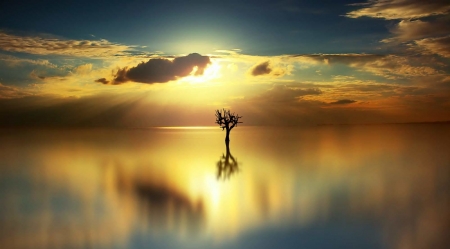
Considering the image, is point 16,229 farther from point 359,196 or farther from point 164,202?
point 359,196

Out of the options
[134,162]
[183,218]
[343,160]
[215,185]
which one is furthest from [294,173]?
A: [134,162]

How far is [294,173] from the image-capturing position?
23.5 metres

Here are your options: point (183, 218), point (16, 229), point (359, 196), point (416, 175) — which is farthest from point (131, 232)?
point (416, 175)

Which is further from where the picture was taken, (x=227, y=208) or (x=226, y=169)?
(x=226, y=169)

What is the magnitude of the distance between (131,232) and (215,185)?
844 cm

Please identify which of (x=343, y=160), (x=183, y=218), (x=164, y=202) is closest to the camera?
(x=183, y=218)

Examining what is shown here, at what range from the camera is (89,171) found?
84.6 ft

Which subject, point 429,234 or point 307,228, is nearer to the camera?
point 429,234

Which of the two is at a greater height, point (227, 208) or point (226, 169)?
point (226, 169)

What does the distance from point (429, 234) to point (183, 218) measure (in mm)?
7413

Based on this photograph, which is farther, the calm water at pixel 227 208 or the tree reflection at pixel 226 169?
the tree reflection at pixel 226 169

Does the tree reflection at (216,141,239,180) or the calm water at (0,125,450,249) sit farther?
the tree reflection at (216,141,239,180)

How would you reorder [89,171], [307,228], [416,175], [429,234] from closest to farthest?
[429,234], [307,228], [416,175], [89,171]

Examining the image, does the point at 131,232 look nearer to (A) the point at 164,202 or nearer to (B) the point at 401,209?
(A) the point at 164,202
